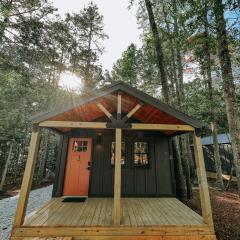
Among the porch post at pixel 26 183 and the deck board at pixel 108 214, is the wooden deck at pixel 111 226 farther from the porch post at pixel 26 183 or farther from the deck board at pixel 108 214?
the porch post at pixel 26 183

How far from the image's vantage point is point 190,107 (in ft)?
31.3

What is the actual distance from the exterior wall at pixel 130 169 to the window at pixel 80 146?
29cm

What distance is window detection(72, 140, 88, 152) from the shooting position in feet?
20.1

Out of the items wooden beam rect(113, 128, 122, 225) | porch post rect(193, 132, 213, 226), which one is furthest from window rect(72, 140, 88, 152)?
porch post rect(193, 132, 213, 226)

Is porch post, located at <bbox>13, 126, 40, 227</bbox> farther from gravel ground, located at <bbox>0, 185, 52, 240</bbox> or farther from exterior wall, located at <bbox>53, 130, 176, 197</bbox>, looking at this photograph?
exterior wall, located at <bbox>53, 130, 176, 197</bbox>

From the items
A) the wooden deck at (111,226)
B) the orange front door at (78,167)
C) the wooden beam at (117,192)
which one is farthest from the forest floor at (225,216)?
the orange front door at (78,167)

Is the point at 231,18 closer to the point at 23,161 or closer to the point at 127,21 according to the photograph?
the point at 127,21

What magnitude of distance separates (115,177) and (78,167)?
2811 millimetres

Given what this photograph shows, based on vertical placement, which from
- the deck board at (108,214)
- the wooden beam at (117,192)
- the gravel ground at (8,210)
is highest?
the wooden beam at (117,192)

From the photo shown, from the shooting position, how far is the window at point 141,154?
6.21 m

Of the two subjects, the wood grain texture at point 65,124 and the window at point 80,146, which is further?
the window at point 80,146

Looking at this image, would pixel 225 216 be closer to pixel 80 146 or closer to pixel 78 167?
pixel 78 167

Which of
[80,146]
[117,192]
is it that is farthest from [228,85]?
[80,146]

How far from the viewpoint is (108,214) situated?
4.00m
